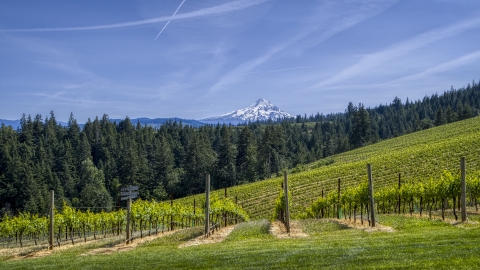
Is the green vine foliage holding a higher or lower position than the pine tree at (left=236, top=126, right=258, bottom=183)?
lower

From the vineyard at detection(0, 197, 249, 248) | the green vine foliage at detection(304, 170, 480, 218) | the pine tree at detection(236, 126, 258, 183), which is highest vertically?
the pine tree at detection(236, 126, 258, 183)

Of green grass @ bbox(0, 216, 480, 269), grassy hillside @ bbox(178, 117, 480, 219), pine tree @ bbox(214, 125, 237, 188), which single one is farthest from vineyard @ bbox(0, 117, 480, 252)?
pine tree @ bbox(214, 125, 237, 188)

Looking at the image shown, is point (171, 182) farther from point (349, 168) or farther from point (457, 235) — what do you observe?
point (457, 235)

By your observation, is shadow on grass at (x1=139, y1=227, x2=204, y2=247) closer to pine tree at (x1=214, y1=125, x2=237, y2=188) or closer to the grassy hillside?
the grassy hillside

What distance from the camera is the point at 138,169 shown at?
320 feet

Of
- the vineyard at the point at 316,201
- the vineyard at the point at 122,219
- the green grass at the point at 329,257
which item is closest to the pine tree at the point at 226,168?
the vineyard at the point at 316,201

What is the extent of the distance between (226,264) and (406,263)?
173 inches

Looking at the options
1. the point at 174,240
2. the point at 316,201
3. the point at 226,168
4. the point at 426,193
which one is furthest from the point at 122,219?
the point at 226,168

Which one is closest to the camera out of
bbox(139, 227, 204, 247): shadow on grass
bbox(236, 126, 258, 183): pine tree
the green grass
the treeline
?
the green grass

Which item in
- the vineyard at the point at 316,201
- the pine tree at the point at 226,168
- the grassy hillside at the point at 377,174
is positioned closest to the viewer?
the vineyard at the point at 316,201

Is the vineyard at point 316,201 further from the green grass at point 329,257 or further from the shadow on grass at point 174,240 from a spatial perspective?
the green grass at point 329,257

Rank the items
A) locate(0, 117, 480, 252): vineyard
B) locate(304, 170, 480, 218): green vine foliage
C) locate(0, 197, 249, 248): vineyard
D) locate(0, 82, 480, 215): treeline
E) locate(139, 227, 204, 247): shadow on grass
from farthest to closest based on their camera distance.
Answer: locate(0, 82, 480, 215): treeline < locate(0, 197, 249, 248): vineyard < locate(0, 117, 480, 252): vineyard < locate(304, 170, 480, 218): green vine foliage < locate(139, 227, 204, 247): shadow on grass

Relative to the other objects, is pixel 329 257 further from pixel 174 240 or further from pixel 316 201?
pixel 316 201

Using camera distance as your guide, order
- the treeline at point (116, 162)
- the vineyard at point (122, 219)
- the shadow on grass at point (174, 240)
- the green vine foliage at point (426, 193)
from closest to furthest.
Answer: the shadow on grass at point (174, 240), the green vine foliage at point (426, 193), the vineyard at point (122, 219), the treeline at point (116, 162)
